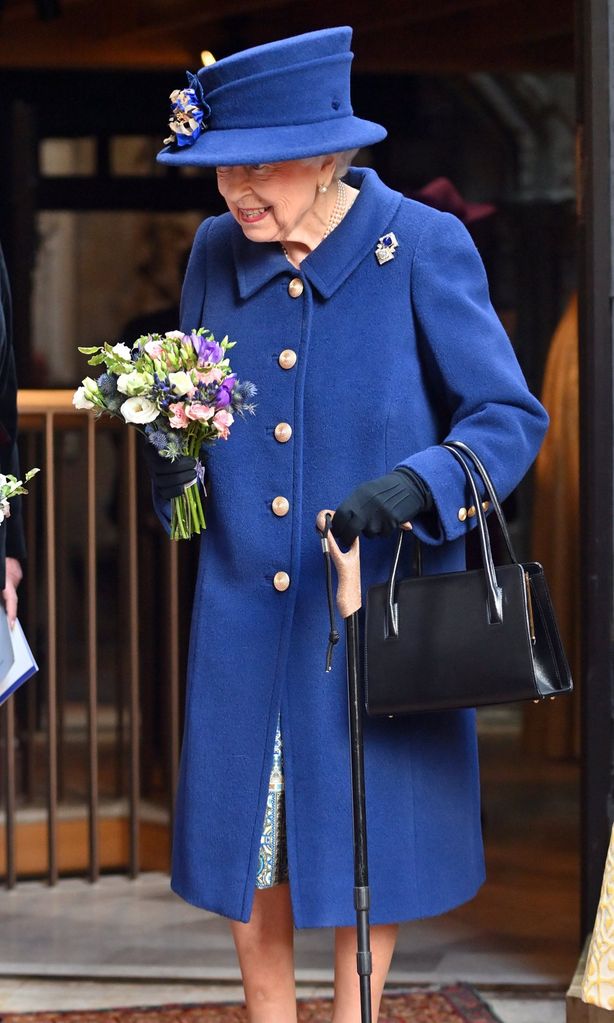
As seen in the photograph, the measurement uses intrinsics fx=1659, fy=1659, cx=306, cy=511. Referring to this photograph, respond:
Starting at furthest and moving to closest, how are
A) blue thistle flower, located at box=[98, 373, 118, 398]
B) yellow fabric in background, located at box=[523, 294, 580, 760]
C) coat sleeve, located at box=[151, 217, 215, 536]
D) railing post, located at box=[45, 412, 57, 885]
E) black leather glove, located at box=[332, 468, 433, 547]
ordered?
1. yellow fabric in background, located at box=[523, 294, 580, 760]
2. railing post, located at box=[45, 412, 57, 885]
3. coat sleeve, located at box=[151, 217, 215, 536]
4. blue thistle flower, located at box=[98, 373, 118, 398]
5. black leather glove, located at box=[332, 468, 433, 547]

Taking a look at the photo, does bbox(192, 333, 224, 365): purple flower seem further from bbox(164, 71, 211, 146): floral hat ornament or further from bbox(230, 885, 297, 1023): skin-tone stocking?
bbox(230, 885, 297, 1023): skin-tone stocking

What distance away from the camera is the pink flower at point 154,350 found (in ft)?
7.13

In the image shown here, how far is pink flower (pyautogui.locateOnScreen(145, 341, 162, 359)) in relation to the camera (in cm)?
217

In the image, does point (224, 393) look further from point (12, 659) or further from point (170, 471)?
point (12, 659)

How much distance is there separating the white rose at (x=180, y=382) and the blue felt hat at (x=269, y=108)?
0.30 m

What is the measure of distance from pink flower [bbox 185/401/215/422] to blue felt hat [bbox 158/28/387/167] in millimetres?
328

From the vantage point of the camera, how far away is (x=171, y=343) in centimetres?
218

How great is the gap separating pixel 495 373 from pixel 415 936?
188 centimetres

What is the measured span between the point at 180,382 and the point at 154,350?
0.23ft

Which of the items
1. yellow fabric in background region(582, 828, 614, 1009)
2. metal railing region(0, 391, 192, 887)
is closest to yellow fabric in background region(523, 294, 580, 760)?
metal railing region(0, 391, 192, 887)

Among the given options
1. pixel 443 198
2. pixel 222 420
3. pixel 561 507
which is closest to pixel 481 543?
pixel 222 420

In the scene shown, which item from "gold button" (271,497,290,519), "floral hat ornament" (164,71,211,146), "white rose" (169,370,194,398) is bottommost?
"gold button" (271,497,290,519)

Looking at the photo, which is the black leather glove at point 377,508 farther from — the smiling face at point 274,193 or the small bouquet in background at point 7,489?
the small bouquet in background at point 7,489

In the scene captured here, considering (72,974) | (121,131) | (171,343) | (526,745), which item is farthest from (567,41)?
(171,343)
